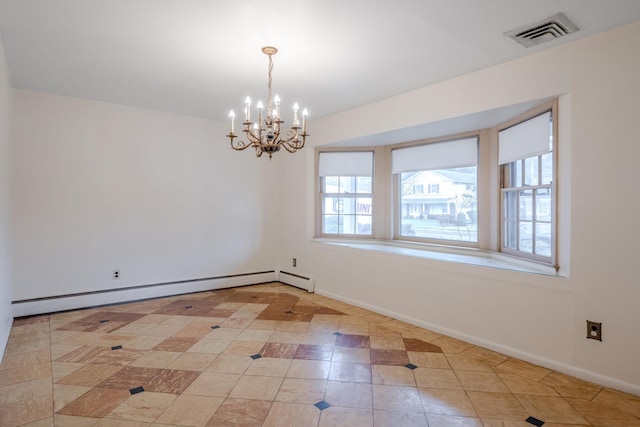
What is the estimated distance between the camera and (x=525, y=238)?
3.44 meters

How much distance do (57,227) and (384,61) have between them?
421cm

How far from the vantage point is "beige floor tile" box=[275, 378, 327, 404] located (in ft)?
7.83

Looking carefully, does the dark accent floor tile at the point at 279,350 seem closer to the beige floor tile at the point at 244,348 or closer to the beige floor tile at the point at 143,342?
the beige floor tile at the point at 244,348

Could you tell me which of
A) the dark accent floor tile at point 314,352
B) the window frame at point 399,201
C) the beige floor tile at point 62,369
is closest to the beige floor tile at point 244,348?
the dark accent floor tile at point 314,352

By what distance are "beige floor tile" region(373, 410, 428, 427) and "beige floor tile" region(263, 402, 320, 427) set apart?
1.23 ft

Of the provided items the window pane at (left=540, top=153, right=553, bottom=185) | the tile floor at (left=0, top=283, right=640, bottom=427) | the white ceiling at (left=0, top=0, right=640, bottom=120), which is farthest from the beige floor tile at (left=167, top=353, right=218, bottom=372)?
the window pane at (left=540, top=153, right=553, bottom=185)

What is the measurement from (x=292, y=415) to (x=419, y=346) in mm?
1565

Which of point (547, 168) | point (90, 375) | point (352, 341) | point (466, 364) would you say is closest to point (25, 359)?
point (90, 375)

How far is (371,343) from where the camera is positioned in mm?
3365

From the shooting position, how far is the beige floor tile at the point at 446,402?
7.35ft

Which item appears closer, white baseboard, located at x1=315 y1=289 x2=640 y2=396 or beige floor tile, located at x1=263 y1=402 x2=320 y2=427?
beige floor tile, located at x1=263 y1=402 x2=320 y2=427

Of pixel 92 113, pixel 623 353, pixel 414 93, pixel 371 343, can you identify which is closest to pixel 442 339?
pixel 371 343

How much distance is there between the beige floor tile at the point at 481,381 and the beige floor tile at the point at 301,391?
106cm

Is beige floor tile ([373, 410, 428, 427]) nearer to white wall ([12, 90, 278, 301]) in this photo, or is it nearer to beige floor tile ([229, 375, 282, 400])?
beige floor tile ([229, 375, 282, 400])
